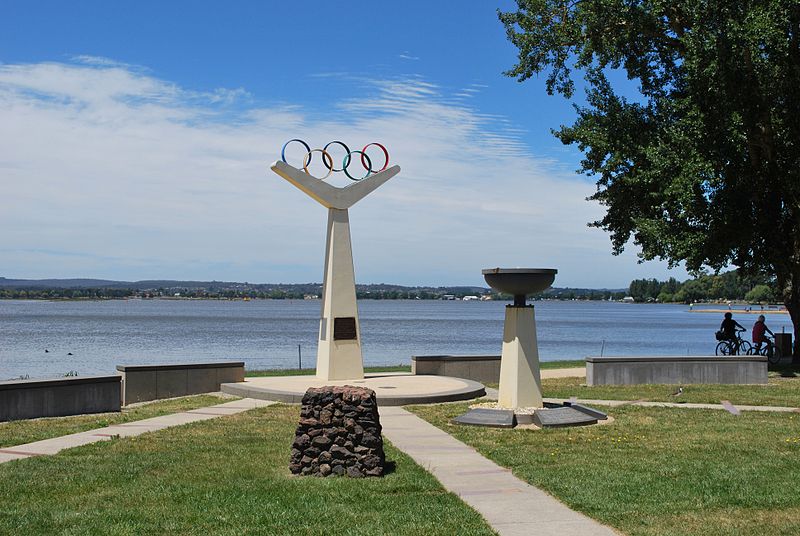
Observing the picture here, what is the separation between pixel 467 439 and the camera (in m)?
11.8

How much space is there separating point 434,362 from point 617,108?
8928mm

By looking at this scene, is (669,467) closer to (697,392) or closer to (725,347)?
(697,392)

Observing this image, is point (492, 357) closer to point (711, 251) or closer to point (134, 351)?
point (711, 251)

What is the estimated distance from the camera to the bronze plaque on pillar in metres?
19.3

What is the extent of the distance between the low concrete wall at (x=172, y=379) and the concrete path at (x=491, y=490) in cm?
726

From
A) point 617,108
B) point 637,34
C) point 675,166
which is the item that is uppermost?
point 637,34

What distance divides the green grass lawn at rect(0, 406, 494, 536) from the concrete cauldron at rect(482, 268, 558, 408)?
351 cm

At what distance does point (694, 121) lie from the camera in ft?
71.4

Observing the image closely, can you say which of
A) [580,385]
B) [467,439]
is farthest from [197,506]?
[580,385]

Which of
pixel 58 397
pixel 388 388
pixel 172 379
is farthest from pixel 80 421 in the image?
pixel 388 388

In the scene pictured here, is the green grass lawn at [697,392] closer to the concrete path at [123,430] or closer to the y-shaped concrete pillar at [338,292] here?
the y-shaped concrete pillar at [338,292]

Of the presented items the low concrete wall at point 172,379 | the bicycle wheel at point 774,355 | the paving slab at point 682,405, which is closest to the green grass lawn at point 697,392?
the paving slab at point 682,405

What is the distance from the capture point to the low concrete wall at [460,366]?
22062mm

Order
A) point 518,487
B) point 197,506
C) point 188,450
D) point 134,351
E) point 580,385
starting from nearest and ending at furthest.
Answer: point 197,506 < point 518,487 < point 188,450 < point 580,385 < point 134,351
